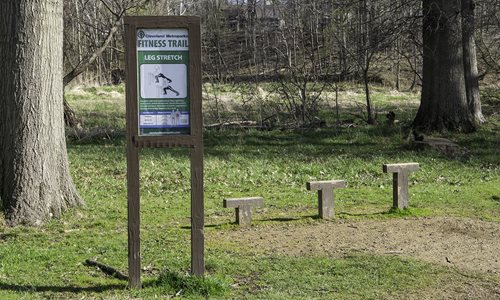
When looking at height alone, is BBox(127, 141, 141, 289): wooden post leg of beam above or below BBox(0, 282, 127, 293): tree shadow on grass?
above

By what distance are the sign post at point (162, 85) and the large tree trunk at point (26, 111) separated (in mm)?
2865

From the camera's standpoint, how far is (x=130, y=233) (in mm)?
6406

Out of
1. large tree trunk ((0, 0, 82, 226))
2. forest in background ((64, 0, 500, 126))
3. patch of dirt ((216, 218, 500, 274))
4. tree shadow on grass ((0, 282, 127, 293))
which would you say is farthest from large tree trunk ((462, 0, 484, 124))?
tree shadow on grass ((0, 282, 127, 293))

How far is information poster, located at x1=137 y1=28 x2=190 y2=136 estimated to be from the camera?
6.29 meters

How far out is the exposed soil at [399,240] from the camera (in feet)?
24.9

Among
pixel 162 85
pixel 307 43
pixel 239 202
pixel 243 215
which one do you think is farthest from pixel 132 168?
pixel 307 43

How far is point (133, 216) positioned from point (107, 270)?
0.91 meters

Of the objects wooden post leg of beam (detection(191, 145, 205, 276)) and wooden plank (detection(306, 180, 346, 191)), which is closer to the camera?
wooden post leg of beam (detection(191, 145, 205, 276))

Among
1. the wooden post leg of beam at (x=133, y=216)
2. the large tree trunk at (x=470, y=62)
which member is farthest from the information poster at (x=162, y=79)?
Result: the large tree trunk at (x=470, y=62)

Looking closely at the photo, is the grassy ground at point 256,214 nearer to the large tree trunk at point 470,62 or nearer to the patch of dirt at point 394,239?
the patch of dirt at point 394,239

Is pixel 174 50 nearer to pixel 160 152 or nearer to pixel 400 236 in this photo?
pixel 400 236

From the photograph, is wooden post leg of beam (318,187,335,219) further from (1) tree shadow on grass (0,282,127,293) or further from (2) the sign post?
(1) tree shadow on grass (0,282,127,293)

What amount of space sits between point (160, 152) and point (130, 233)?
9085mm

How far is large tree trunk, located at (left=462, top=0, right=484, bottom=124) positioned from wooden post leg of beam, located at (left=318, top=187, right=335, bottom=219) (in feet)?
34.7
